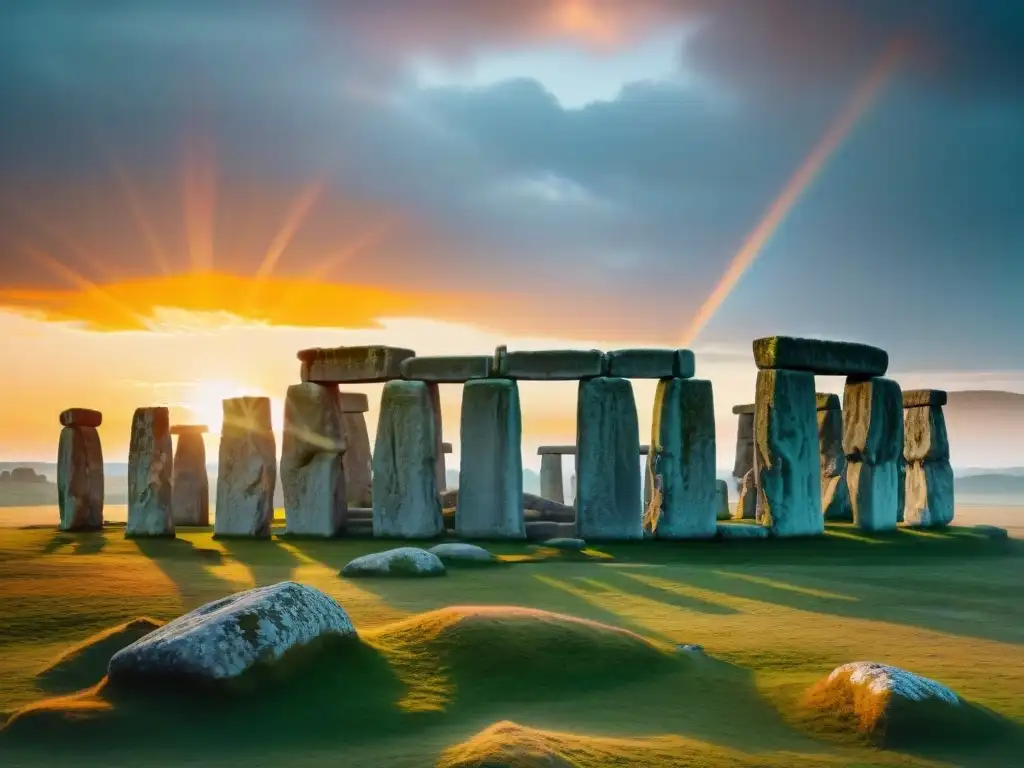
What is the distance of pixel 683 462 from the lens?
1725 cm

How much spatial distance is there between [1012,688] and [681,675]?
6.68 feet

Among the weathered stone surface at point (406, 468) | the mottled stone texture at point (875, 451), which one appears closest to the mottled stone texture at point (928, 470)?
the mottled stone texture at point (875, 451)

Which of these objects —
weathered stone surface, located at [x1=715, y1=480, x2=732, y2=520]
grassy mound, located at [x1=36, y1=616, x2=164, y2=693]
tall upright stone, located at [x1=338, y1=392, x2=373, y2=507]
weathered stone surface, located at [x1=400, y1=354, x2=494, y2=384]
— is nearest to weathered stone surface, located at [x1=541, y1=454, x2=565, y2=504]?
weathered stone surface, located at [x1=715, y1=480, x2=732, y2=520]

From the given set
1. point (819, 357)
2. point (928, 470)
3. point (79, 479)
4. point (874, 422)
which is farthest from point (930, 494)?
point (79, 479)

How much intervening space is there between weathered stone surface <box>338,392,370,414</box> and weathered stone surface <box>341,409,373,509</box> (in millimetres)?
129

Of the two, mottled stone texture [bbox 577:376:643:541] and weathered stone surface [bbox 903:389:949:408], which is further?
weathered stone surface [bbox 903:389:949:408]

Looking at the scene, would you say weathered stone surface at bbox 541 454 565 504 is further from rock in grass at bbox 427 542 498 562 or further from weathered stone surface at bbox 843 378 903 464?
rock in grass at bbox 427 542 498 562

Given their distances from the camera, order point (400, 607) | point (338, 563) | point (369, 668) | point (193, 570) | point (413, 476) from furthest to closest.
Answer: point (413, 476) < point (338, 563) < point (193, 570) < point (400, 607) < point (369, 668)

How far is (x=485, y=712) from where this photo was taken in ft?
19.0

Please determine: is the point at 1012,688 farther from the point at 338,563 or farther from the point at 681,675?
the point at 338,563

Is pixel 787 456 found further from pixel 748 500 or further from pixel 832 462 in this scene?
pixel 748 500

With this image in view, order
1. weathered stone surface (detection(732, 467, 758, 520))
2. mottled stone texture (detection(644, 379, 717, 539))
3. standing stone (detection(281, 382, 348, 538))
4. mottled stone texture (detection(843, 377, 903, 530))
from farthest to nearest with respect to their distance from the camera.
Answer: weathered stone surface (detection(732, 467, 758, 520))
standing stone (detection(281, 382, 348, 538))
mottled stone texture (detection(843, 377, 903, 530))
mottled stone texture (detection(644, 379, 717, 539))

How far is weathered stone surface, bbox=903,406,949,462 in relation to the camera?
20688 millimetres

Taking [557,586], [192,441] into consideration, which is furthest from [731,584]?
[192,441]
